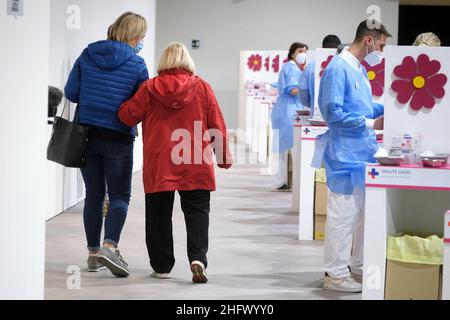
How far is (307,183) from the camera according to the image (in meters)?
6.79

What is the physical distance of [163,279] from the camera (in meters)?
5.22

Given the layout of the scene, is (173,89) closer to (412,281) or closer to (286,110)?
(412,281)

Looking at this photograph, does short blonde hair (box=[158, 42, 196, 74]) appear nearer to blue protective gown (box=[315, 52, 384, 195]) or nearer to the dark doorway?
blue protective gown (box=[315, 52, 384, 195])

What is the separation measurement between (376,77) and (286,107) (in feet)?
9.39

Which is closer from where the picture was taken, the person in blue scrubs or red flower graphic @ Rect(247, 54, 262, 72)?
the person in blue scrubs

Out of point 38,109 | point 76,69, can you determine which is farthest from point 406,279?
point 76,69

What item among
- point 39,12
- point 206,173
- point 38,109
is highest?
point 39,12

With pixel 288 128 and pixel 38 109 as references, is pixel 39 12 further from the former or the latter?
pixel 288 128

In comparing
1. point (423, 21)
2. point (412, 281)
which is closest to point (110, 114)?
point (412, 281)

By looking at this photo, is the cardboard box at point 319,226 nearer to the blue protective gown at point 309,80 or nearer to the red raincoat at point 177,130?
the blue protective gown at point 309,80

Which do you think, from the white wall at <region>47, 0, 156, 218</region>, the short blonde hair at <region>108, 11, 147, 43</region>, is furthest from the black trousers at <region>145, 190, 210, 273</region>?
the white wall at <region>47, 0, 156, 218</region>

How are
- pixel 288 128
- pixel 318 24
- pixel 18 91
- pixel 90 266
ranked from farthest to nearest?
1. pixel 318 24
2. pixel 288 128
3. pixel 90 266
4. pixel 18 91

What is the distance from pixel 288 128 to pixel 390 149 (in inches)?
202

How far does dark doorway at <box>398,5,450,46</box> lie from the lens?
20125mm
